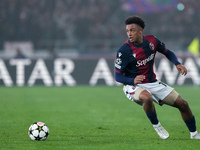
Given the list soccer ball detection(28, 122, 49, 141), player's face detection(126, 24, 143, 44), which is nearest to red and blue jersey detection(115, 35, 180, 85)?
player's face detection(126, 24, 143, 44)

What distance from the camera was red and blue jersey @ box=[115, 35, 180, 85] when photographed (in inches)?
308

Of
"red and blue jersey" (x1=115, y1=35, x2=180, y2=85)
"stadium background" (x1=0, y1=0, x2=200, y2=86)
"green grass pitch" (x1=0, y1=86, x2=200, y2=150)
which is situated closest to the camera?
"green grass pitch" (x1=0, y1=86, x2=200, y2=150)

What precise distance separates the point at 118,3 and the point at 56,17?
4416 millimetres

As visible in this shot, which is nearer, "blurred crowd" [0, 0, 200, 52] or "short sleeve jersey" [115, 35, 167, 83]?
"short sleeve jersey" [115, 35, 167, 83]

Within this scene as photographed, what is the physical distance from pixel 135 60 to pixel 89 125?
2580mm

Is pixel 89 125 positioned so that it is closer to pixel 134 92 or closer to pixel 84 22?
pixel 134 92

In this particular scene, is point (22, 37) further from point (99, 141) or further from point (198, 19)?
point (99, 141)

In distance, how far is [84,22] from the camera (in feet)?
109

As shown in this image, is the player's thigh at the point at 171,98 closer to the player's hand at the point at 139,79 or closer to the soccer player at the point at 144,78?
the soccer player at the point at 144,78

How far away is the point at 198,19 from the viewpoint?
1341 inches

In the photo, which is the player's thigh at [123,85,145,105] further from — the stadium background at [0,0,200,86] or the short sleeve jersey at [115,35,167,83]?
the stadium background at [0,0,200,86]

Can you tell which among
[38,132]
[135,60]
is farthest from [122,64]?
[38,132]

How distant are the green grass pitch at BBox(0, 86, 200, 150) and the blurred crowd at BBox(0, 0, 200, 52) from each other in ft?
48.4

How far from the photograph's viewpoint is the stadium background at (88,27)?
97.2 ft
